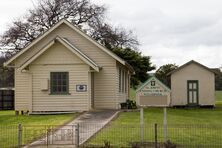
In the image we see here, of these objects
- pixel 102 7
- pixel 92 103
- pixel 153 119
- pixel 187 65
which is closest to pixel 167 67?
pixel 102 7

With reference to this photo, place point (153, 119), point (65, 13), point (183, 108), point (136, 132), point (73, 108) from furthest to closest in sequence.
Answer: point (65, 13)
point (183, 108)
point (73, 108)
point (153, 119)
point (136, 132)

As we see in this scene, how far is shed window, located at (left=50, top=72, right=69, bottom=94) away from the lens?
106 ft

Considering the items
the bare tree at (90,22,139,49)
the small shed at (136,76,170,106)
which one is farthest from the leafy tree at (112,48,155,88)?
the small shed at (136,76,170,106)

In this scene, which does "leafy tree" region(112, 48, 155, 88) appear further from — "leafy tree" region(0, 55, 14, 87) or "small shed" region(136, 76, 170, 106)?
"small shed" region(136, 76, 170, 106)

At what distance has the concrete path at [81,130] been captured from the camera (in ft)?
60.6

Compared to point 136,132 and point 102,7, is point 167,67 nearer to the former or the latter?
point 102,7

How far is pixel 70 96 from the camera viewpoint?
1267 inches

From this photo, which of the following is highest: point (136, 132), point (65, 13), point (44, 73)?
point (65, 13)

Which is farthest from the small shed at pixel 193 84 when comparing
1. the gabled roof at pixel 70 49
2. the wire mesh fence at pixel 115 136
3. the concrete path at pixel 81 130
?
the wire mesh fence at pixel 115 136

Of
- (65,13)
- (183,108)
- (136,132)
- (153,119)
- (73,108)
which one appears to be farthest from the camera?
(65,13)

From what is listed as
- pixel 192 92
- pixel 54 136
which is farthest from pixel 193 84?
pixel 54 136

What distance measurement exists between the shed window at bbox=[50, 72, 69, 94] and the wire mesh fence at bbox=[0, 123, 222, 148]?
30.3ft

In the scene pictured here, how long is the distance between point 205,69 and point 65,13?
75.3 ft

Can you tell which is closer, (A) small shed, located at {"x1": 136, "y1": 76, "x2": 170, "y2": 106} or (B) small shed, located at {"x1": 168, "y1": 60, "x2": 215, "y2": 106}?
(A) small shed, located at {"x1": 136, "y1": 76, "x2": 170, "y2": 106}
